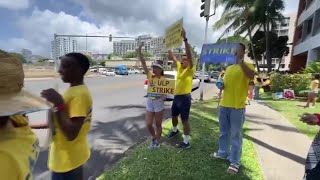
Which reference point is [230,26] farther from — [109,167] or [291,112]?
[109,167]

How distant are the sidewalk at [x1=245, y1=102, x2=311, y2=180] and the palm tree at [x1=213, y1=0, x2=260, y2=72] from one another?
67.0 ft

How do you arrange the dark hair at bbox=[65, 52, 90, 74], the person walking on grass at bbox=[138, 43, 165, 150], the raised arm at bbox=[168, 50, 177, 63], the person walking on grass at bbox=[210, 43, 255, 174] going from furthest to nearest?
the raised arm at bbox=[168, 50, 177, 63] → the person walking on grass at bbox=[138, 43, 165, 150] → the person walking on grass at bbox=[210, 43, 255, 174] → the dark hair at bbox=[65, 52, 90, 74]

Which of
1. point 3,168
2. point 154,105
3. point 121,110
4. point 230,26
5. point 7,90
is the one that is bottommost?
point 121,110

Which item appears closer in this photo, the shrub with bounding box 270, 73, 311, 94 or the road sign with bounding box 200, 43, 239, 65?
the road sign with bounding box 200, 43, 239, 65

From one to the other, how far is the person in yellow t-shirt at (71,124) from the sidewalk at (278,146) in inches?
128

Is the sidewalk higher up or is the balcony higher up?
the balcony

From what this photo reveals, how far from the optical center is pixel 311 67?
17906 millimetres

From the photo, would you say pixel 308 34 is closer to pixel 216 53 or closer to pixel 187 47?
pixel 216 53

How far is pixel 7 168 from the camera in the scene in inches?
46.3

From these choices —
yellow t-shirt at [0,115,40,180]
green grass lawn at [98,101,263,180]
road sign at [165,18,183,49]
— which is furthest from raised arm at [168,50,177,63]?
yellow t-shirt at [0,115,40,180]

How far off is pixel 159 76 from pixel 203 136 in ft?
5.86

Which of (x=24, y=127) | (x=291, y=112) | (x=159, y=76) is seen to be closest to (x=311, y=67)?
(x=291, y=112)

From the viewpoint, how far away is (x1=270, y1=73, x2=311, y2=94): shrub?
59.5 ft

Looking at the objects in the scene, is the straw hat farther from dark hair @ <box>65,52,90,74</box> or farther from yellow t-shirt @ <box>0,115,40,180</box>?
dark hair @ <box>65,52,90,74</box>
